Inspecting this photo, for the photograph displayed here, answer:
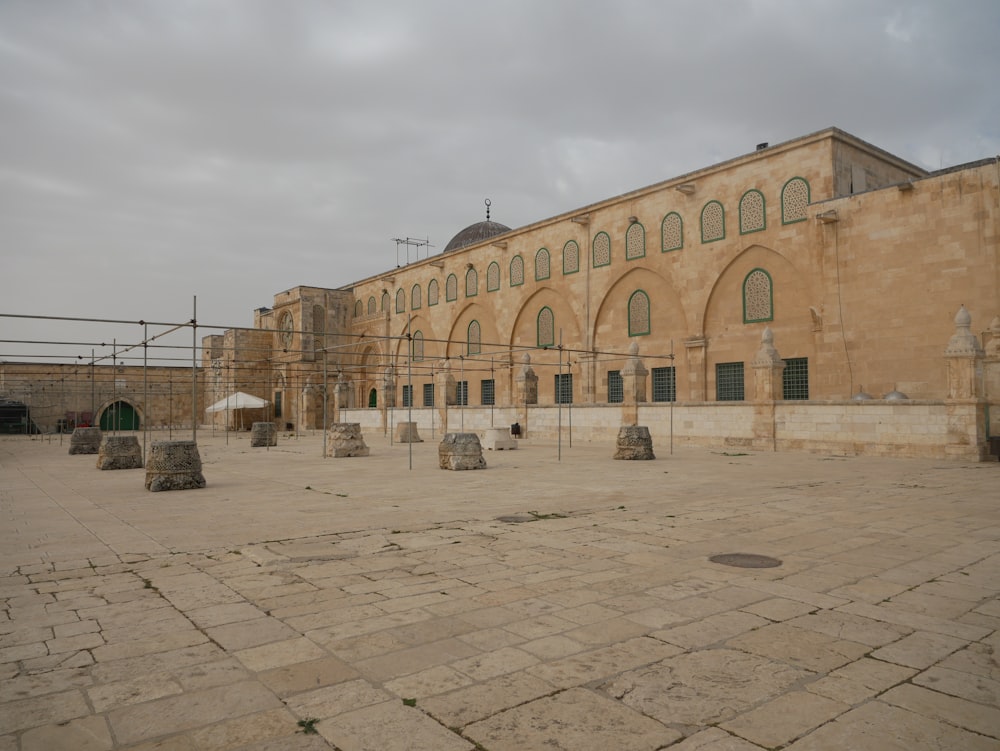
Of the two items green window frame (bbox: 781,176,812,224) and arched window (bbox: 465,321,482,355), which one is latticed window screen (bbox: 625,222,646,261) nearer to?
green window frame (bbox: 781,176,812,224)

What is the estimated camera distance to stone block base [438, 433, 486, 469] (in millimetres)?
13062

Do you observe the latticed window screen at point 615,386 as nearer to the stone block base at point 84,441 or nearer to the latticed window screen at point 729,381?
the latticed window screen at point 729,381

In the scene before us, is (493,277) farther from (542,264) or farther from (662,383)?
(662,383)

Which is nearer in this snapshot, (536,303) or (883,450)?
(883,450)

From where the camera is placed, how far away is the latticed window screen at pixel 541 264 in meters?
30.7

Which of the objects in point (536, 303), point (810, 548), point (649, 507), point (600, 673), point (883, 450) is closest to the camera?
point (600, 673)

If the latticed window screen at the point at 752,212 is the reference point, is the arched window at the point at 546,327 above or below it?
below

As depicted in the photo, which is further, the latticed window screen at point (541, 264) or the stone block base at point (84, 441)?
the latticed window screen at point (541, 264)

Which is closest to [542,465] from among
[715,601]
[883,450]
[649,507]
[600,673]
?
[649,507]

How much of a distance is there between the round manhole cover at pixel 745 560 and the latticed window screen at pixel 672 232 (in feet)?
69.1

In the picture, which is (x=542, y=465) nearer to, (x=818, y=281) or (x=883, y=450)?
(x=883, y=450)

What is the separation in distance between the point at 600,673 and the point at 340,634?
139 cm

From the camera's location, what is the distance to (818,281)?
20.6 m

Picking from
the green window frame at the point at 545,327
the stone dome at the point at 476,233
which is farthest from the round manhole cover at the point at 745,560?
the stone dome at the point at 476,233
